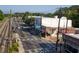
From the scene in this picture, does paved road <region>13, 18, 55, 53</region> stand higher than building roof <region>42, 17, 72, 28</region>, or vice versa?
building roof <region>42, 17, 72, 28</region>

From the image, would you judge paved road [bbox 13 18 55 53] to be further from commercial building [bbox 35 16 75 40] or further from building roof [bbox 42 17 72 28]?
building roof [bbox 42 17 72 28]

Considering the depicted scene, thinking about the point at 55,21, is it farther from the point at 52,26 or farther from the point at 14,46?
the point at 14,46

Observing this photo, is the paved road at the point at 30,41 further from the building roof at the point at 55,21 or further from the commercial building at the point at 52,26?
the building roof at the point at 55,21

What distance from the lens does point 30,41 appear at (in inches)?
412

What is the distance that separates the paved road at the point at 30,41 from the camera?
10.4 m

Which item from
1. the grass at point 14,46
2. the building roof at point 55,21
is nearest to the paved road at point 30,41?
the grass at point 14,46

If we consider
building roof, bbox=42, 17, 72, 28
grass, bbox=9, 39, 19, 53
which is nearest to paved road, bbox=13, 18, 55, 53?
grass, bbox=9, 39, 19, 53

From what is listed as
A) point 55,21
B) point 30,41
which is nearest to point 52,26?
point 55,21

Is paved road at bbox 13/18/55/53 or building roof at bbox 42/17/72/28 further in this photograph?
building roof at bbox 42/17/72/28

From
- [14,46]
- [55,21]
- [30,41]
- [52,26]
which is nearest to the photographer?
[14,46]

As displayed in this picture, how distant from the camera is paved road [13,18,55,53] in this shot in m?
10.4
